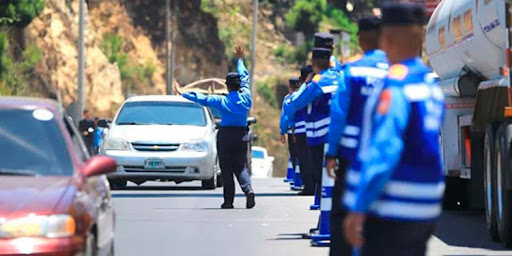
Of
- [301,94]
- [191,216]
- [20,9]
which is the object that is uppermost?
[20,9]

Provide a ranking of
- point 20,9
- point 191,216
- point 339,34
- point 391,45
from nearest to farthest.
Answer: point 391,45 → point 191,216 → point 20,9 → point 339,34

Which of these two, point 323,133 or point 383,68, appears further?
point 323,133

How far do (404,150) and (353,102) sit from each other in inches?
118

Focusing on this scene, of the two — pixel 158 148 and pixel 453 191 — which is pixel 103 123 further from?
pixel 453 191

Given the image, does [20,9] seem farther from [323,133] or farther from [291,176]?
[323,133]

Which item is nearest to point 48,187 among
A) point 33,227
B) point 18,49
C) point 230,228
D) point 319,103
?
point 33,227

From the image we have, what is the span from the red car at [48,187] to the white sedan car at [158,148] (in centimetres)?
1346

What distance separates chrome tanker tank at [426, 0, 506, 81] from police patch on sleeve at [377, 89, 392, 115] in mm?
7379

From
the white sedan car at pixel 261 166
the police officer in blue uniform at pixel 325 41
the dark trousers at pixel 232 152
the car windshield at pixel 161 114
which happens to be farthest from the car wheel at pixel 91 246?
the white sedan car at pixel 261 166

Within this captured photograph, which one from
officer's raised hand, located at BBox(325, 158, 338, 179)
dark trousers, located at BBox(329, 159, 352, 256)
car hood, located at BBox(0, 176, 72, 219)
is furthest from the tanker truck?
car hood, located at BBox(0, 176, 72, 219)

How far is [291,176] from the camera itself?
2950cm

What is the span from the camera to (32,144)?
993 cm

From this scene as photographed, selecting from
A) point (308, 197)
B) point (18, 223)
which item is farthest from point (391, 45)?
point (308, 197)

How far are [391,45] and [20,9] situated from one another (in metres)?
43.4
